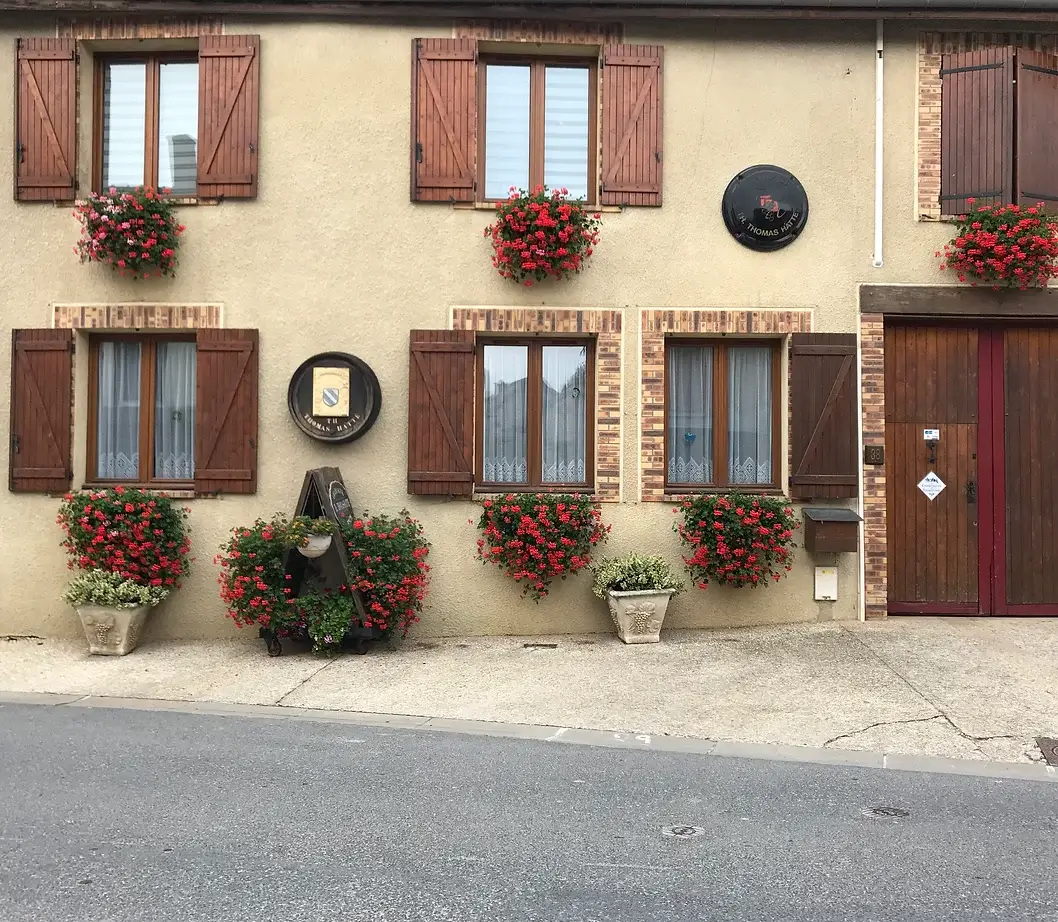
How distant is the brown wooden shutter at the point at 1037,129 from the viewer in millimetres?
8570

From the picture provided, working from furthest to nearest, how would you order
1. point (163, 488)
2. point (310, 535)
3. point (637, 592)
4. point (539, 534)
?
point (163, 488), point (539, 534), point (637, 592), point (310, 535)

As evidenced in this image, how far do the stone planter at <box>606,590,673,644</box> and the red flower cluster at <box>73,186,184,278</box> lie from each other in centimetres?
496

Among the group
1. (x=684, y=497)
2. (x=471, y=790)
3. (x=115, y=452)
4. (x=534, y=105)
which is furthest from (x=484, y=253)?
(x=471, y=790)

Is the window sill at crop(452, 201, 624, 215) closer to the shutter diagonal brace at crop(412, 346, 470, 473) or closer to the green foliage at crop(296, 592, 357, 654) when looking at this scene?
the shutter diagonal brace at crop(412, 346, 470, 473)

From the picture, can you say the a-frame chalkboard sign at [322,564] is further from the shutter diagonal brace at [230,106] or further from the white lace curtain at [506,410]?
the shutter diagonal brace at [230,106]

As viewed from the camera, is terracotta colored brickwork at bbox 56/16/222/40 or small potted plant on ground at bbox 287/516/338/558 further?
terracotta colored brickwork at bbox 56/16/222/40

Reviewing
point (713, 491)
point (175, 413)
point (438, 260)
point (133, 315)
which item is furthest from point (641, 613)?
point (133, 315)

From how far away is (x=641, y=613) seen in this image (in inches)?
321

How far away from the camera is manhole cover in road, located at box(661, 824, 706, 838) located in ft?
13.7

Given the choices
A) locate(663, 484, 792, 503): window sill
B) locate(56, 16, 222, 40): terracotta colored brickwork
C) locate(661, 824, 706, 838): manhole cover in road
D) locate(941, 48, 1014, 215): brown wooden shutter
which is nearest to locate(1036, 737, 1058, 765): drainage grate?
locate(661, 824, 706, 838): manhole cover in road

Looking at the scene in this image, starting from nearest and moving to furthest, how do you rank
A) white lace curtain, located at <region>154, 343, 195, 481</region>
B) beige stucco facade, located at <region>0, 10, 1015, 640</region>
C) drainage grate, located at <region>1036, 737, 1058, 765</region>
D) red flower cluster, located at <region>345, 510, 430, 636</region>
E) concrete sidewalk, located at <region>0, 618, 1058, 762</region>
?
drainage grate, located at <region>1036, 737, 1058, 765</region>, concrete sidewalk, located at <region>0, 618, 1058, 762</region>, red flower cluster, located at <region>345, 510, 430, 636</region>, beige stucco facade, located at <region>0, 10, 1015, 640</region>, white lace curtain, located at <region>154, 343, 195, 481</region>

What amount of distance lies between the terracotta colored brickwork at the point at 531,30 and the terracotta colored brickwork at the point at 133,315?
11.1 feet

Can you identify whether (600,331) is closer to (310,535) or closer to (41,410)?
(310,535)

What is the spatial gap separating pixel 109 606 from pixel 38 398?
2.08 meters
